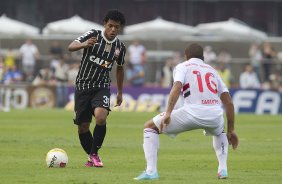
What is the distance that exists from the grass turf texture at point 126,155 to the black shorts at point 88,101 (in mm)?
785

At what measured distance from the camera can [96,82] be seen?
1548cm

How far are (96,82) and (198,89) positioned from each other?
297cm

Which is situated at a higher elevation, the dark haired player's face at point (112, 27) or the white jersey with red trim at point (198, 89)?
the dark haired player's face at point (112, 27)

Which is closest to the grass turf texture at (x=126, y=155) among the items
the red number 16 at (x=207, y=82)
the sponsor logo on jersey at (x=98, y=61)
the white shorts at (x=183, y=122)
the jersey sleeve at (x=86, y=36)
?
the white shorts at (x=183, y=122)

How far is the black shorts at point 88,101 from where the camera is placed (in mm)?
15352

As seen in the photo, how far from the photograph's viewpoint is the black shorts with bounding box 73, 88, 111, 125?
15352 mm

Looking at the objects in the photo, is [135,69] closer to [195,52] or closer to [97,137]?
[97,137]

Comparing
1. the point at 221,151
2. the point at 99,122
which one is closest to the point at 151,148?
the point at 221,151

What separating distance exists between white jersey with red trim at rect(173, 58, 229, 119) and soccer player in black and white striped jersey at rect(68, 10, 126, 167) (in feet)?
8.19

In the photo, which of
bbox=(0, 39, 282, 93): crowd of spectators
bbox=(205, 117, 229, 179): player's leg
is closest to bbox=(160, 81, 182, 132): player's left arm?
bbox=(205, 117, 229, 179): player's leg

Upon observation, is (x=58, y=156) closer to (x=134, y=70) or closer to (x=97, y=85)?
(x=97, y=85)

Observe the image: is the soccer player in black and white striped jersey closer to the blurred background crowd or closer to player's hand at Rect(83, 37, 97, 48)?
player's hand at Rect(83, 37, 97, 48)

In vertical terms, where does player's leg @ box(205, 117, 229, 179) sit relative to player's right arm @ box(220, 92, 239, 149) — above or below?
below

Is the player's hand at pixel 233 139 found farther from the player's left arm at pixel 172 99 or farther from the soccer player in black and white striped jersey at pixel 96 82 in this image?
the soccer player in black and white striped jersey at pixel 96 82
